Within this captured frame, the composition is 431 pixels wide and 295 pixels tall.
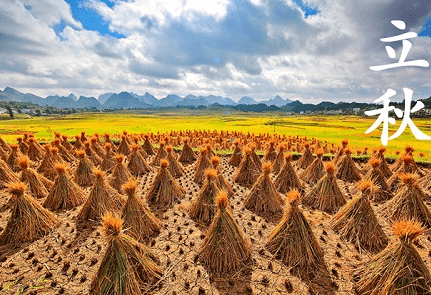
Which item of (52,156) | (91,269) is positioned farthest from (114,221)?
(52,156)

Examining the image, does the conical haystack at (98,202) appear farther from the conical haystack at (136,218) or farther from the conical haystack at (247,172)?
the conical haystack at (247,172)

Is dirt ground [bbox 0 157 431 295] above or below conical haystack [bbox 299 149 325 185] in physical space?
below

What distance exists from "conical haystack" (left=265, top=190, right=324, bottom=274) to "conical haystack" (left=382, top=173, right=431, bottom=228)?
345cm

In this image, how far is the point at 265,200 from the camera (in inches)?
297

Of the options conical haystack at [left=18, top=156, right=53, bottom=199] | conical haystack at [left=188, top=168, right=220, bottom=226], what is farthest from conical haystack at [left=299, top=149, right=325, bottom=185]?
conical haystack at [left=18, top=156, right=53, bottom=199]

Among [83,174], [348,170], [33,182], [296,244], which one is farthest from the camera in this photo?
[348,170]

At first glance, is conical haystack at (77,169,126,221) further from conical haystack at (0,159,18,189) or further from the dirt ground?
conical haystack at (0,159,18,189)

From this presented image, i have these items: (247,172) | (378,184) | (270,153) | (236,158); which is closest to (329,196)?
(378,184)

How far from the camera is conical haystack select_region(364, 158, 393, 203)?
28.6ft

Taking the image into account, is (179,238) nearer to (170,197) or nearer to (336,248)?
(170,197)

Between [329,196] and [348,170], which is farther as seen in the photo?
[348,170]

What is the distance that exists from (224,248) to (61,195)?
5.93 metres

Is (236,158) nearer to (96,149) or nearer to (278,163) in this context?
(278,163)

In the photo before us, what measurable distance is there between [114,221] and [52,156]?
9.14 meters
